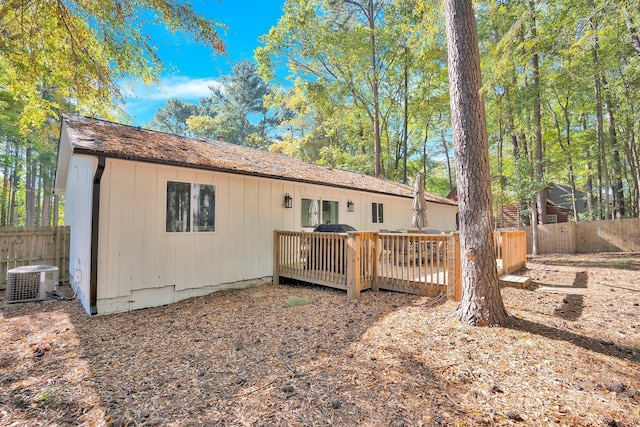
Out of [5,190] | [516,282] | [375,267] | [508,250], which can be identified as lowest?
[516,282]

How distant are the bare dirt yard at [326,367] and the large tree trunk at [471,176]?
330 mm

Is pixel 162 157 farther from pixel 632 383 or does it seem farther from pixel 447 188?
pixel 447 188

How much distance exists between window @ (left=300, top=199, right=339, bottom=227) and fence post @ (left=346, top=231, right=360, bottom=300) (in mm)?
2711

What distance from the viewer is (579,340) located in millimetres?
3359

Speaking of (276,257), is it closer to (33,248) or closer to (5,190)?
(33,248)

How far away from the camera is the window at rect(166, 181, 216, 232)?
18.8 feet

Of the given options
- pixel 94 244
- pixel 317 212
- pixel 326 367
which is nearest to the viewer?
pixel 326 367

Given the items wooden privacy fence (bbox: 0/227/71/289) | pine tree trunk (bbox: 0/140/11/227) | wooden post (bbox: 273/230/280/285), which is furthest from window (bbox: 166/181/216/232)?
pine tree trunk (bbox: 0/140/11/227)

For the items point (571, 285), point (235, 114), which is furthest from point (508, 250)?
point (235, 114)

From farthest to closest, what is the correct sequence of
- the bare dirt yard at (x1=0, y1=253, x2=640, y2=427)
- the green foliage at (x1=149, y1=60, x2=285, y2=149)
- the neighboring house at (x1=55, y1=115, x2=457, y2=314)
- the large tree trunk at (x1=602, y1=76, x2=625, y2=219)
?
the green foliage at (x1=149, y1=60, x2=285, y2=149)
the large tree trunk at (x1=602, y1=76, x2=625, y2=219)
the neighboring house at (x1=55, y1=115, x2=457, y2=314)
the bare dirt yard at (x1=0, y1=253, x2=640, y2=427)

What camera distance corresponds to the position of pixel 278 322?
14.5 feet

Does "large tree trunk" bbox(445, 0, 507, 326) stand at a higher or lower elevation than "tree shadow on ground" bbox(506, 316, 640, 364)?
higher

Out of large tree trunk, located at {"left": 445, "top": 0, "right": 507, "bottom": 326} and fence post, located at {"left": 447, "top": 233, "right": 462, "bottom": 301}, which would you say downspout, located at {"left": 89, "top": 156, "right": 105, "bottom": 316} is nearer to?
large tree trunk, located at {"left": 445, "top": 0, "right": 507, "bottom": 326}

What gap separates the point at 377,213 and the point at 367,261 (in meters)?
5.64
